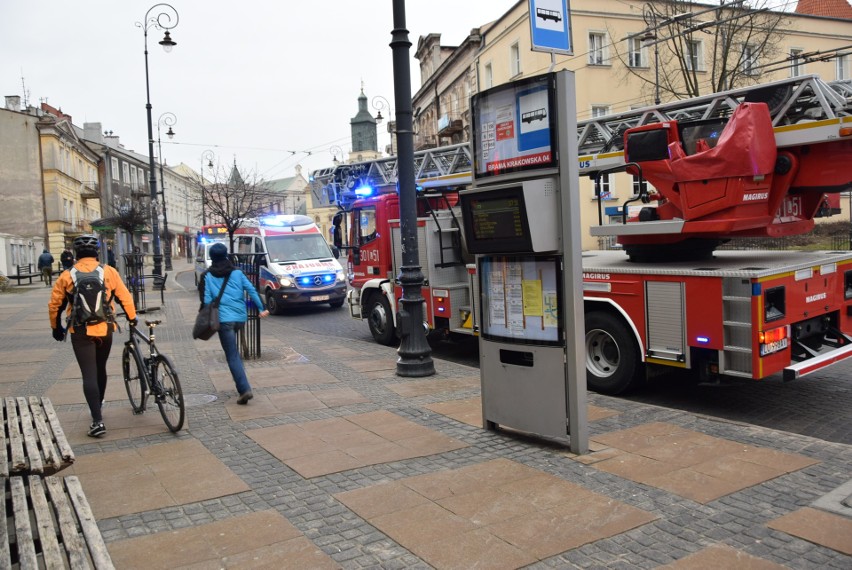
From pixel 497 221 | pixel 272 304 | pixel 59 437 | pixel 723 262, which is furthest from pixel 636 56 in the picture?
pixel 59 437

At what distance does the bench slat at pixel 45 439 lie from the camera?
4.10 metres

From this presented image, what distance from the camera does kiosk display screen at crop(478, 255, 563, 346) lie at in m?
5.59

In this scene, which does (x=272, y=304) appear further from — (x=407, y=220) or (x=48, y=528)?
(x=48, y=528)

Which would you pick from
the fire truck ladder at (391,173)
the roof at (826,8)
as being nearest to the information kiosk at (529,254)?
the fire truck ladder at (391,173)

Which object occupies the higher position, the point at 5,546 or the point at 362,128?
the point at 362,128

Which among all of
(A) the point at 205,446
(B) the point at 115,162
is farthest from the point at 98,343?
(B) the point at 115,162

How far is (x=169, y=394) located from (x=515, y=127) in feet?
13.0

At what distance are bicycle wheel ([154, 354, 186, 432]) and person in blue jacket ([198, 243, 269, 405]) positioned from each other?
97 centimetres

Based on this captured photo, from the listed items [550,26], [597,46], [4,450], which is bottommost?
[4,450]

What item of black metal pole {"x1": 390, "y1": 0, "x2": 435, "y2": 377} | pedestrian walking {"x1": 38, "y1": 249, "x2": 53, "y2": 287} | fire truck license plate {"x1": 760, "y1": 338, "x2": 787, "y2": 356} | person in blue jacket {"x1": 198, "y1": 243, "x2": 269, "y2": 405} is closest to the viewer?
fire truck license plate {"x1": 760, "y1": 338, "x2": 787, "y2": 356}

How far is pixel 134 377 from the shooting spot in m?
7.17

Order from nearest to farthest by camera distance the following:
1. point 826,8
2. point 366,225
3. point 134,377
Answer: point 134,377
point 366,225
point 826,8

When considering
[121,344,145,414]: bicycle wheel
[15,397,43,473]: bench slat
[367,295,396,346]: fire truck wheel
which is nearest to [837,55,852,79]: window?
[367,295,396,346]: fire truck wheel

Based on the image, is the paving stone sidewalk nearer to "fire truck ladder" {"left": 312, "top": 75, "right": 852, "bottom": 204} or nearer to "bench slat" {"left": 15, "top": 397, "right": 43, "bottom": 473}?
"bench slat" {"left": 15, "top": 397, "right": 43, "bottom": 473}
